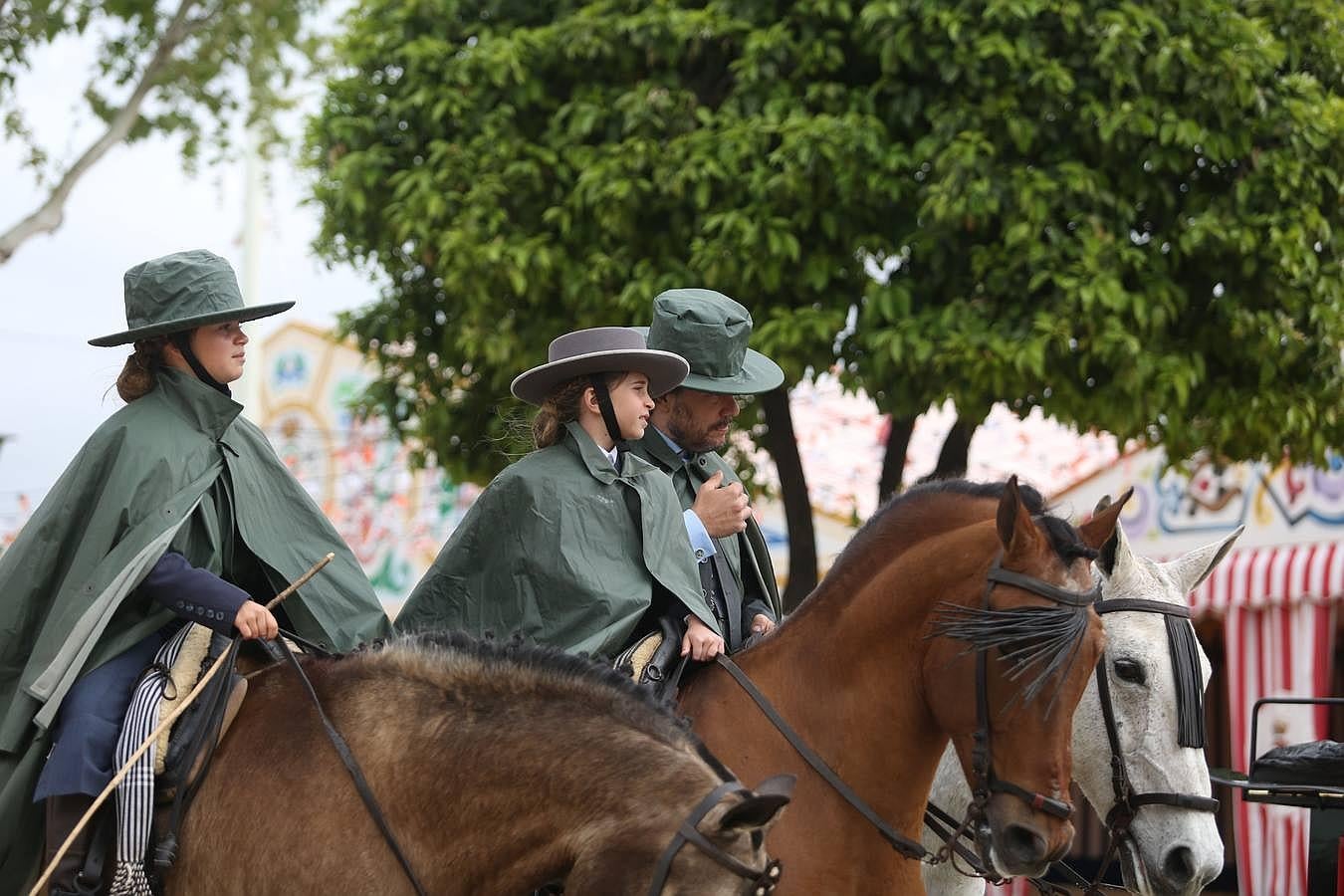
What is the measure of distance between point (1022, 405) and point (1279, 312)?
1446 mm

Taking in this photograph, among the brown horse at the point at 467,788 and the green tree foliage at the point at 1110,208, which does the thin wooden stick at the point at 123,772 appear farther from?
the green tree foliage at the point at 1110,208

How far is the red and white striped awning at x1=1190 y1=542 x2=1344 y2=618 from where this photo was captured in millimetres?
10969

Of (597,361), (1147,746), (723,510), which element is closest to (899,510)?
(723,510)

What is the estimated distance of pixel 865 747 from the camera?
14.5 feet

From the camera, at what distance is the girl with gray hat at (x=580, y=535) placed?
4.41 m

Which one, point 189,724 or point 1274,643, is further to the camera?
point 1274,643

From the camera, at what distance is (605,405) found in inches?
183

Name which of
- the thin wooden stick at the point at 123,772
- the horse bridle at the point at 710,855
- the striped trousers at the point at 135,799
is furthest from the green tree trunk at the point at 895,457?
the horse bridle at the point at 710,855

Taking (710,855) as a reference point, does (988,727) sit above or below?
below

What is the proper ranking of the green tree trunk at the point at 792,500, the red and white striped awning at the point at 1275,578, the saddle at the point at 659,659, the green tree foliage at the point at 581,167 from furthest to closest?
the red and white striped awning at the point at 1275,578, the green tree trunk at the point at 792,500, the green tree foliage at the point at 581,167, the saddle at the point at 659,659

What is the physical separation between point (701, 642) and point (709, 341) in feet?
3.94

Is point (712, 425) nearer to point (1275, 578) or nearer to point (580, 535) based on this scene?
point (580, 535)

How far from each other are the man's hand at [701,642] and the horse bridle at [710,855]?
62.4 inches

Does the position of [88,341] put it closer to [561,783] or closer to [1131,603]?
[561,783]
